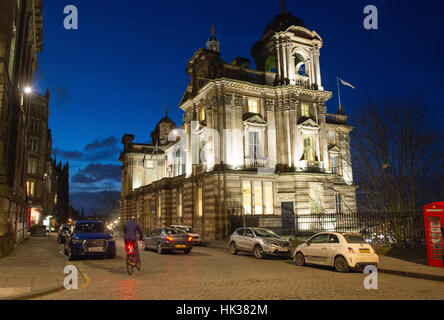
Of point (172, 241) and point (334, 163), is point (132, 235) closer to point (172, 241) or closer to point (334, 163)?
point (172, 241)

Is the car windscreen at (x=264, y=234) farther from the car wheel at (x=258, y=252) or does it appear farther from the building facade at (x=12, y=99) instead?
the building facade at (x=12, y=99)

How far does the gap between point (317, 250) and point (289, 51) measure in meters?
26.2

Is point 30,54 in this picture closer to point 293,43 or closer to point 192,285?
point 293,43

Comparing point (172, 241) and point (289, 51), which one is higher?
point (289, 51)

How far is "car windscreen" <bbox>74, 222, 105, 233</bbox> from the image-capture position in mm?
18323

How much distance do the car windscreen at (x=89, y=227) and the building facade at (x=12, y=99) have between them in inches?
134

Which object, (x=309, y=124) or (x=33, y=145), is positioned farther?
(x=33, y=145)

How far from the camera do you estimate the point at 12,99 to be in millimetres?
23703

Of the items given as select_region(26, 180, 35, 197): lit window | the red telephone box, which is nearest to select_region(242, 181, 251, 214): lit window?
the red telephone box

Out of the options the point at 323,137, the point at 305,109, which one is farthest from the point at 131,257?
the point at 305,109

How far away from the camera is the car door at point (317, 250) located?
48.5 ft

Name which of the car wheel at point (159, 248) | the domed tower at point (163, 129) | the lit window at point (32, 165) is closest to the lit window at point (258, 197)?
the car wheel at point (159, 248)

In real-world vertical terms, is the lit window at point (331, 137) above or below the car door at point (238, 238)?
above
